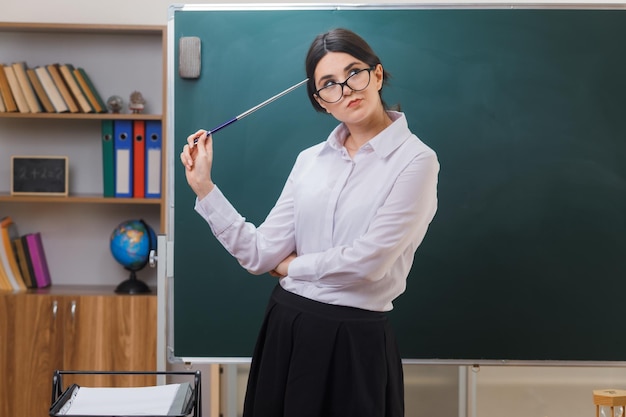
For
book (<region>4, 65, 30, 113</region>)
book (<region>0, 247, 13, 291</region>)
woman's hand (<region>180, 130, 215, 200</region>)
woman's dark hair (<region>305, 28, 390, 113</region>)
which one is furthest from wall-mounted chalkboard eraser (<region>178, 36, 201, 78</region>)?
book (<region>0, 247, 13, 291</region>)

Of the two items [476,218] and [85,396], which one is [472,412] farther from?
[85,396]

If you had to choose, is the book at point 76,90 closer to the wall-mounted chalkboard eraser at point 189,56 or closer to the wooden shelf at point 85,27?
the wooden shelf at point 85,27

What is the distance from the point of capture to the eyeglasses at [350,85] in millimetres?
2318

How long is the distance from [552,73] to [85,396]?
1.75 meters

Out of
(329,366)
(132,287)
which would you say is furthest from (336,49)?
(132,287)

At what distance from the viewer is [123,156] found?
350cm

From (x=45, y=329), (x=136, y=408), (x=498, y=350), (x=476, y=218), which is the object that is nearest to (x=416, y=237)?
(x=476, y=218)

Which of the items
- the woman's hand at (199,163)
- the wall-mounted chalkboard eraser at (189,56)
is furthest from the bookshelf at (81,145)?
the woman's hand at (199,163)

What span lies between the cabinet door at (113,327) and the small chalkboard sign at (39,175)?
0.48 meters

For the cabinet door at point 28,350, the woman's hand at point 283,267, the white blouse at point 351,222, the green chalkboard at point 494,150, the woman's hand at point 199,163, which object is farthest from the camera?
the cabinet door at point 28,350

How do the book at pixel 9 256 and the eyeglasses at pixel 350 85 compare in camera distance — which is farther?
the book at pixel 9 256

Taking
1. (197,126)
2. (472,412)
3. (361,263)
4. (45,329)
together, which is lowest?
(472,412)

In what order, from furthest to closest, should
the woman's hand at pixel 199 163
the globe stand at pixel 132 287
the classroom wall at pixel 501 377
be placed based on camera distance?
the classroom wall at pixel 501 377, the globe stand at pixel 132 287, the woman's hand at pixel 199 163

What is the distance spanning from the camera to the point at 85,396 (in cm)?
152
